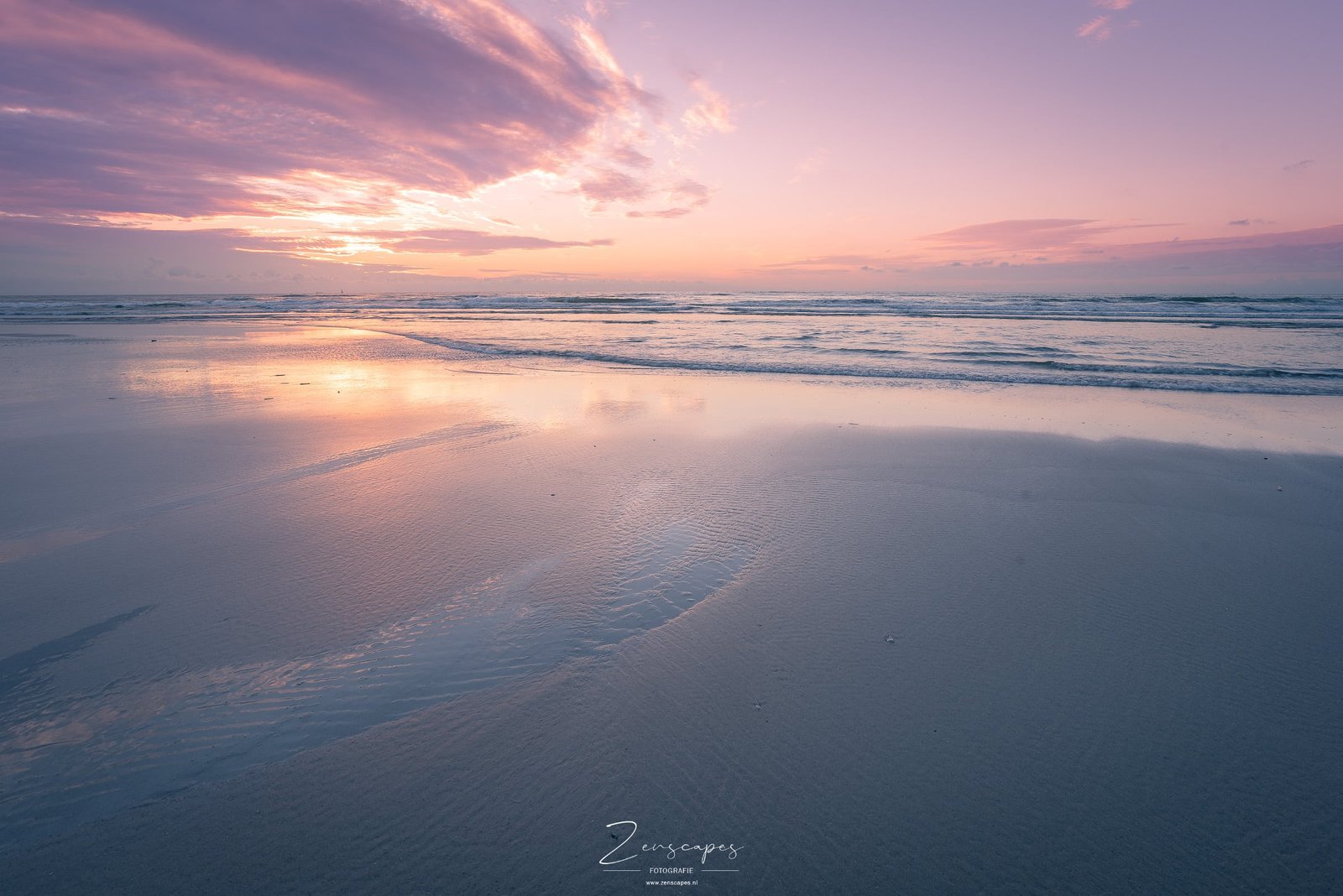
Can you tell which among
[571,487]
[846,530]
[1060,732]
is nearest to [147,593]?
[571,487]

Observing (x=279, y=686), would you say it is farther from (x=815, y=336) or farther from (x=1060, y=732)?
(x=815, y=336)

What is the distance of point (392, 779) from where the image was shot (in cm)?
246

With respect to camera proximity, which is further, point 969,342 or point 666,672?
point 969,342

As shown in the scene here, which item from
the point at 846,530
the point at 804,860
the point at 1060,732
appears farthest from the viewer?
the point at 846,530

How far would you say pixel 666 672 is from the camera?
3148mm

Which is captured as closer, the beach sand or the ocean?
the beach sand

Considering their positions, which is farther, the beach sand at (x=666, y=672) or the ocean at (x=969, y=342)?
Result: the ocean at (x=969, y=342)

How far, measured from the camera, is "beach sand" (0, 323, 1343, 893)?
86.6 inches

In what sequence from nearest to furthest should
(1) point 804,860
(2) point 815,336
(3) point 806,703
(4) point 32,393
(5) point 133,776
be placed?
(1) point 804,860 → (5) point 133,776 → (3) point 806,703 → (4) point 32,393 → (2) point 815,336

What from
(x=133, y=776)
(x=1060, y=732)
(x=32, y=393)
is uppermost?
(x=32, y=393)

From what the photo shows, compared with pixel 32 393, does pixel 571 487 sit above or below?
below

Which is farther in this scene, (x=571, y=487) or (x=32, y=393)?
(x=32, y=393)

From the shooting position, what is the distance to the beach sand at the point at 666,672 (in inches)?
86.6

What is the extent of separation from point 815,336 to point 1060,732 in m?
20.9
